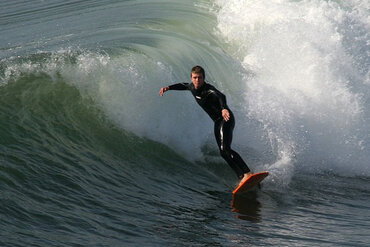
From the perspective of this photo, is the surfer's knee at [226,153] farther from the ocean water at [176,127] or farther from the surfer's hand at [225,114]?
the surfer's hand at [225,114]

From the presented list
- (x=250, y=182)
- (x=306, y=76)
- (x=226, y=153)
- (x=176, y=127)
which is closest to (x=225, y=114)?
(x=226, y=153)

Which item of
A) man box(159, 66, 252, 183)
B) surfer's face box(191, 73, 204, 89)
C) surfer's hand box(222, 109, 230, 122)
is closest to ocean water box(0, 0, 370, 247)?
man box(159, 66, 252, 183)

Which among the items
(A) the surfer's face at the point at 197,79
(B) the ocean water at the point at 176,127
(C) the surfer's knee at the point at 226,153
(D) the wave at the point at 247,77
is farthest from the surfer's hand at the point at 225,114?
(D) the wave at the point at 247,77

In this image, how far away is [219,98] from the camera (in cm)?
871

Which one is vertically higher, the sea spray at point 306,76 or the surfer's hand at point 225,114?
the sea spray at point 306,76

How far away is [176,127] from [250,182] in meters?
2.29

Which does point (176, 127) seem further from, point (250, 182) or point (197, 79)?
point (250, 182)

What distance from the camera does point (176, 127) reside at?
10625 millimetres

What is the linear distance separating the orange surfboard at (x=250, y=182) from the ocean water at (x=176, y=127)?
0.39 ft

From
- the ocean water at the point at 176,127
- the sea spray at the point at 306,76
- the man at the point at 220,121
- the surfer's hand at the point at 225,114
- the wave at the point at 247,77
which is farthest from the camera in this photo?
the sea spray at the point at 306,76

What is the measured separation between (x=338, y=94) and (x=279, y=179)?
3769 mm

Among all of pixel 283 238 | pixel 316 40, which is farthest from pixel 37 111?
pixel 316 40

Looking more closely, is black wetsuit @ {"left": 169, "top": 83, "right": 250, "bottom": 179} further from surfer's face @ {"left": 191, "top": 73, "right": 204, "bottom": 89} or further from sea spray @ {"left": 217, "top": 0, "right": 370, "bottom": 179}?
sea spray @ {"left": 217, "top": 0, "right": 370, "bottom": 179}

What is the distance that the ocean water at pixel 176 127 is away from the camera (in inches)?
281
